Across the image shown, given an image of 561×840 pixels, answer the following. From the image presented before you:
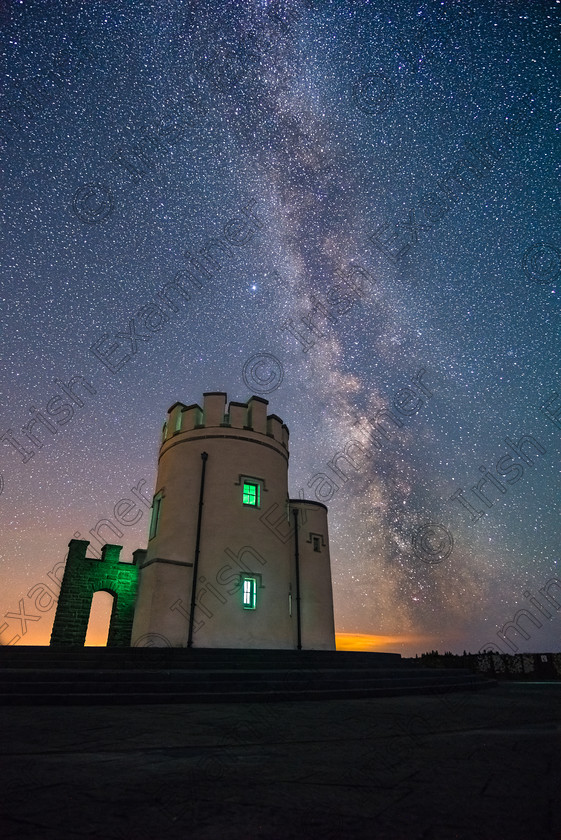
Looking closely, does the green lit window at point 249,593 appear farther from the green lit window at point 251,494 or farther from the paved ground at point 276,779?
the paved ground at point 276,779

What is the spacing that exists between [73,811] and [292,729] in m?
3.50

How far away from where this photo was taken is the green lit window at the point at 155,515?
19427 millimetres

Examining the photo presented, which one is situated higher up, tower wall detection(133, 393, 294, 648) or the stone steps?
tower wall detection(133, 393, 294, 648)

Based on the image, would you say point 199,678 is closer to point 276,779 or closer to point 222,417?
point 276,779

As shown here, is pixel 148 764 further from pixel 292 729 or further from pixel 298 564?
pixel 298 564

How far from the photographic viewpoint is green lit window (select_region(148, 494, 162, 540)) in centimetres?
1943

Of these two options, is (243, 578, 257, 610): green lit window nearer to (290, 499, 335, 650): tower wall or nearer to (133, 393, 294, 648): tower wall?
(133, 393, 294, 648): tower wall

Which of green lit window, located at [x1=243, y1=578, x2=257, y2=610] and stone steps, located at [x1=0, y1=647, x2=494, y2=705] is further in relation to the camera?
green lit window, located at [x1=243, y1=578, x2=257, y2=610]

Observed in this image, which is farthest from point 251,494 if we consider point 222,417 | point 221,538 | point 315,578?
point 315,578

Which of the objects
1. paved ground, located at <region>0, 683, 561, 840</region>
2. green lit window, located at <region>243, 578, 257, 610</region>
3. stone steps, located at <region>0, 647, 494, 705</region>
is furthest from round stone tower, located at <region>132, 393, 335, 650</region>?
paved ground, located at <region>0, 683, 561, 840</region>

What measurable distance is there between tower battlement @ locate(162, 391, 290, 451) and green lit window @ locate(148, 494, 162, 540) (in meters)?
2.99

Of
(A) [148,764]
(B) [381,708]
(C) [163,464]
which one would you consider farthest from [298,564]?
(A) [148,764]

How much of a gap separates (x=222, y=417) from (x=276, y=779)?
58.8 ft

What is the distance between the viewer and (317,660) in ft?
44.6
